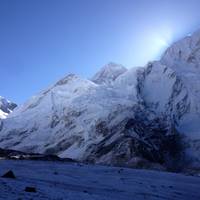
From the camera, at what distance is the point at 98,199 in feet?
125

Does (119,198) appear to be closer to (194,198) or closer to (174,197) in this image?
(174,197)

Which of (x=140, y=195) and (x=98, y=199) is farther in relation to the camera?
(x=140, y=195)

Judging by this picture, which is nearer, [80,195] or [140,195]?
[80,195]

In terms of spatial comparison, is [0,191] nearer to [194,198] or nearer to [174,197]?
[174,197]

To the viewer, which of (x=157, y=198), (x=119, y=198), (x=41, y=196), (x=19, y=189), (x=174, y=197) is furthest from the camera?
(x=174, y=197)

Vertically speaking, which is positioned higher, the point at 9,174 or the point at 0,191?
the point at 9,174

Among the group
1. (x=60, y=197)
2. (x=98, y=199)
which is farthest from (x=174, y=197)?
(x=60, y=197)

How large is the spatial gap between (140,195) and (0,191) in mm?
17413

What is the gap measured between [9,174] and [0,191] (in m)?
14.8

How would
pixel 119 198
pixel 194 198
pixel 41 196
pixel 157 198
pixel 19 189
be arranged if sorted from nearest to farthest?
pixel 41 196 < pixel 19 189 < pixel 119 198 < pixel 157 198 < pixel 194 198

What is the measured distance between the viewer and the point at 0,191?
114 feet

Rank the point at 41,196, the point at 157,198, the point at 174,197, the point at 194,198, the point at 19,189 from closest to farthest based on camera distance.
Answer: the point at 41,196 → the point at 19,189 → the point at 157,198 → the point at 174,197 → the point at 194,198

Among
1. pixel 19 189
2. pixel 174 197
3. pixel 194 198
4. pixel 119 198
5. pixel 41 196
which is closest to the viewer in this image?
pixel 41 196

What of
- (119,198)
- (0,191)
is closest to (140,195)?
(119,198)
